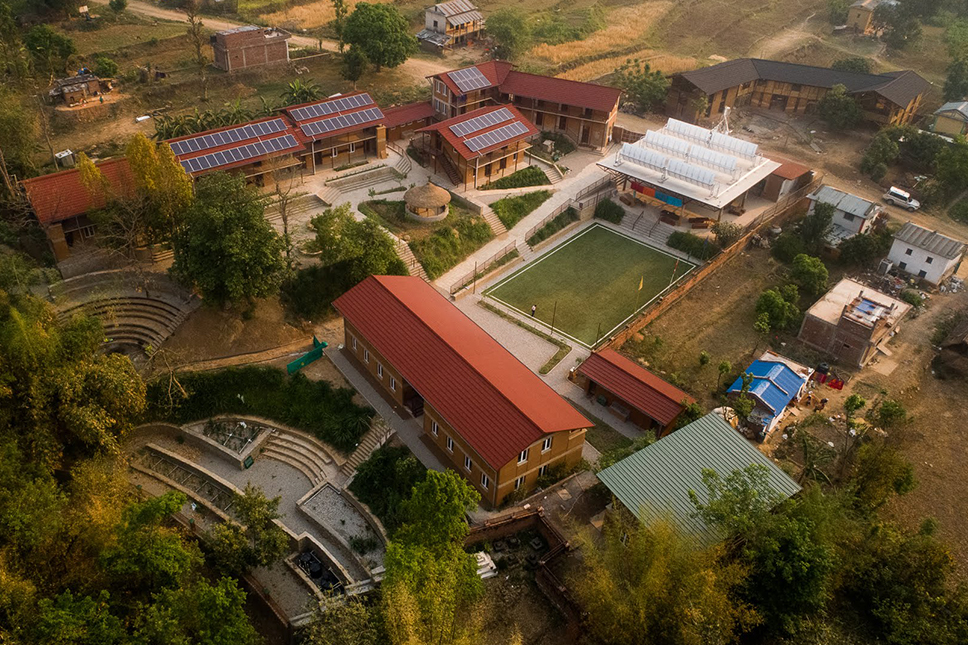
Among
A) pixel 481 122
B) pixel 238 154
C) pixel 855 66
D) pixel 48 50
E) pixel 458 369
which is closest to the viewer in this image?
pixel 458 369

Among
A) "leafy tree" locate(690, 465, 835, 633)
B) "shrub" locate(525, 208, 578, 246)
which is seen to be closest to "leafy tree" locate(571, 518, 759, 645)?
"leafy tree" locate(690, 465, 835, 633)

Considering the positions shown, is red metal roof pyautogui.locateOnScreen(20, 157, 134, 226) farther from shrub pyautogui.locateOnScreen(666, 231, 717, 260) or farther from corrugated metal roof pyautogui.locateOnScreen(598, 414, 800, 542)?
shrub pyautogui.locateOnScreen(666, 231, 717, 260)

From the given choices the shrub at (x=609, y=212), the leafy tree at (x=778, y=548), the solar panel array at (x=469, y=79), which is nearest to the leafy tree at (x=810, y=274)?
the shrub at (x=609, y=212)

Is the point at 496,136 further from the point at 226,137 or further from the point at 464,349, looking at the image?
the point at 464,349

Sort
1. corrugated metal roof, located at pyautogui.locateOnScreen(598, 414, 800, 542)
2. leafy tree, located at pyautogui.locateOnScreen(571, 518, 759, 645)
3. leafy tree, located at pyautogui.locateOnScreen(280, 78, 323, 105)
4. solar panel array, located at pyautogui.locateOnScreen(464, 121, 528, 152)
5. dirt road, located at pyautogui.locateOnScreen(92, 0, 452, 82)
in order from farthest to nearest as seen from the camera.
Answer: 1. dirt road, located at pyautogui.locateOnScreen(92, 0, 452, 82)
2. leafy tree, located at pyautogui.locateOnScreen(280, 78, 323, 105)
3. solar panel array, located at pyautogui.locateOnScreen(464, 121, 528, 152)
4. corrugated metal roof, located at pyautogui.locateOnScreen(598, 414, 800, 542)
5. leafy tree, located at pyautogui.locateOnScreen(571, 518, 759, 645)

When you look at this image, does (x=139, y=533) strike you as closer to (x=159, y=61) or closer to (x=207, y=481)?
(x=207, y=481)

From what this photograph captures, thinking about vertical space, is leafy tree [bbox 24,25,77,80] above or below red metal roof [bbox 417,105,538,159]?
above

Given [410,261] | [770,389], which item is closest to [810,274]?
[770,389]
